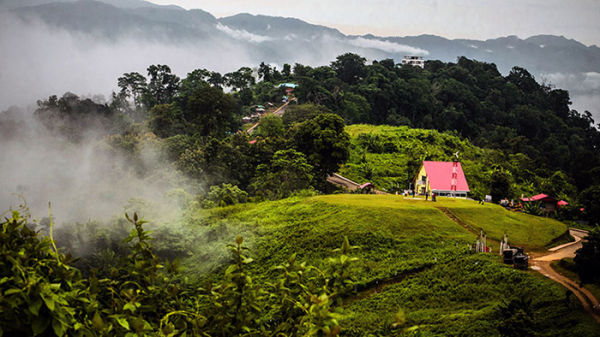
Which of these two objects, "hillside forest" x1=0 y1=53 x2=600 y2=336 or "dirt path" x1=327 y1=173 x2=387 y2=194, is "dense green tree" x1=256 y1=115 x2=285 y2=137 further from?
"dirt path" x1=327 y1=173 x2=387 y2=194

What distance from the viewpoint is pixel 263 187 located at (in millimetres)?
28297

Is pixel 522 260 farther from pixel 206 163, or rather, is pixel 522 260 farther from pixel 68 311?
pixel 206 163

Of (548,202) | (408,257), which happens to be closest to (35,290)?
(408,257)

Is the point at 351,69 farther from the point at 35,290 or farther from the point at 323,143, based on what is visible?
the point at 35,290

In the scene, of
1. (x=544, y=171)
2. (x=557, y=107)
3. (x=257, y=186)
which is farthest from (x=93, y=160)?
(x=557, y=107)

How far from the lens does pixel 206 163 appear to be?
2958cm

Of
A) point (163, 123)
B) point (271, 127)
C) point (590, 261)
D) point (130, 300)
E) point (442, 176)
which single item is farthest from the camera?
point (271, 127)

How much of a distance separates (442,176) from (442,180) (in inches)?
10.8

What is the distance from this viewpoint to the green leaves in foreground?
2.22 meters

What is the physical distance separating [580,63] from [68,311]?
104 metres

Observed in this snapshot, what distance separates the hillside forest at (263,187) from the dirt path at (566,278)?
626 millimetres

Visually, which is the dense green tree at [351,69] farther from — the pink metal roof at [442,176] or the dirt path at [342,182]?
the pink metal roof at [442,176]

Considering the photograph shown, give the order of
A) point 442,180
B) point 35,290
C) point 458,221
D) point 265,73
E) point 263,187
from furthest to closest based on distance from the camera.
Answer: point 265,73, point 263,187, point 442,180, point 458,221, point 35,290

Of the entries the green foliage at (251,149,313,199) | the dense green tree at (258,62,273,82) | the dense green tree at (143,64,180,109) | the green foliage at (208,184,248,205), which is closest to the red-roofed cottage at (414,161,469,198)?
the green foliage at (251,149,313,199)
